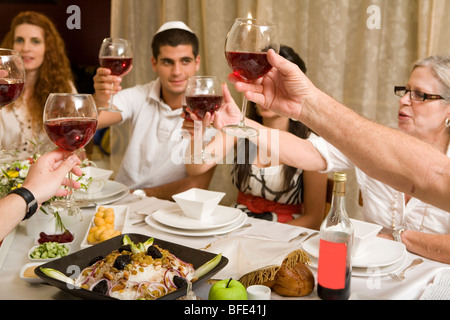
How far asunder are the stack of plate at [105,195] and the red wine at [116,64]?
1.91ft

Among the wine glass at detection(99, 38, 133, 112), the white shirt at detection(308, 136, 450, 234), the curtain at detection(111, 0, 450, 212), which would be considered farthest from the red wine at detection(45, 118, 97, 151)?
the curtain at detection(111, 0, 450, 212)

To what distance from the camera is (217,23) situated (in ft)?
10.3

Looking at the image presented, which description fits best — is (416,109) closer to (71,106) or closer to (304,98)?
(304,98)

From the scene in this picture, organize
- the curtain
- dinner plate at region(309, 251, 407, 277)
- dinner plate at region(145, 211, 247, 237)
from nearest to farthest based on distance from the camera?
dinner plate at region(309, 251, 407, 277) → dinner plate at region(145, 211, 247, 237) → the curtain

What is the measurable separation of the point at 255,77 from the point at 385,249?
59 centimetres

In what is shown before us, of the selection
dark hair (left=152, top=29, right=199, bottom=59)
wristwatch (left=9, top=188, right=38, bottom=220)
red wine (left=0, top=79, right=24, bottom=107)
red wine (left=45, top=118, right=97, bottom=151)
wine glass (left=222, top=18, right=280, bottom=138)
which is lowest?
wristwatch (left=9, top=188, right=38, bottom=220)

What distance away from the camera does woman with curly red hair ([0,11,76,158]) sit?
8.67 ft

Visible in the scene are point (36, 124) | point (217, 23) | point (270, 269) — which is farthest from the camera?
point (217, 23)

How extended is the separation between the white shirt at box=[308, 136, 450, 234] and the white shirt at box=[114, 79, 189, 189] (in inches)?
38.2

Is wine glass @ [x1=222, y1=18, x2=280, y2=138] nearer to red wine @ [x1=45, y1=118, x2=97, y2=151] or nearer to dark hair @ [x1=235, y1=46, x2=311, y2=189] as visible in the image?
red wine @ [x1=45, y1=118, x2=97, y2=151]

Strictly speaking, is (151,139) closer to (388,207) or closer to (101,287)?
(388,207)

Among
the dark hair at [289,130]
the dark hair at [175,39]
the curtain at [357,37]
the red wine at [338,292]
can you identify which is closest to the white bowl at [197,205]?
the red wine at [338,292]

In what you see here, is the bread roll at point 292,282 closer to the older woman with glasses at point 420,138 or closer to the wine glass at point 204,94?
the wine glass at point 204,94

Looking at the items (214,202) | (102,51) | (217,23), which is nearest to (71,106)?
(214,202)
